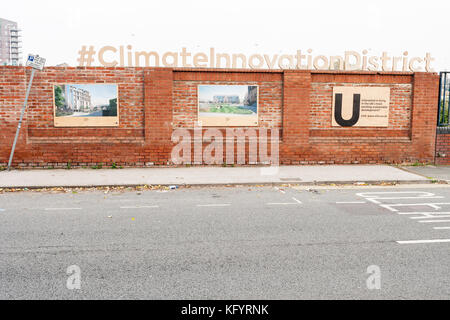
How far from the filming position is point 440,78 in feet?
44.3

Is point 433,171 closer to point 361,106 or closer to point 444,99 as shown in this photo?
point 444,99

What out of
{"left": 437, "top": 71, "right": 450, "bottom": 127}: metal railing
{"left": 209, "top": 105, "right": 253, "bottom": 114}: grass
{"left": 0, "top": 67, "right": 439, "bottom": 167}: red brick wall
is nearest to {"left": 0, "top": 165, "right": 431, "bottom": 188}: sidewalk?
{"left": 0, "top": 67, "right": 439, "bottom": 167}: red brick wall

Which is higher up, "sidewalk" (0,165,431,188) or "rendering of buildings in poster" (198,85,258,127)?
"rendering of buildings in poster" (198,85,258,127)

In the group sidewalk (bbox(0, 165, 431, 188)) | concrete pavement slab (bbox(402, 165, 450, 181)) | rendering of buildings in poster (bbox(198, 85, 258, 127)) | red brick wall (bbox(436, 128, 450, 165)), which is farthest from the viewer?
red brick wall (bbox(436, 128, 450, 165))

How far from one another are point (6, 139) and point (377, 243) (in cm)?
1157

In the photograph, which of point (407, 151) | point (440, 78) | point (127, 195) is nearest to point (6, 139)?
point (127, 195)

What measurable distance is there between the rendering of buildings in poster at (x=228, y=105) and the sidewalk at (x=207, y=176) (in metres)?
1.65

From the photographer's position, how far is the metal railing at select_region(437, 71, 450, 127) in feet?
44.3

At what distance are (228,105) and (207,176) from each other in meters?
3.07

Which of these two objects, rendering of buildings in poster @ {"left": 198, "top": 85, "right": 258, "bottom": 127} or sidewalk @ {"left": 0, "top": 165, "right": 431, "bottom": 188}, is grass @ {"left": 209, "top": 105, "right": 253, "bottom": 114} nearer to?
rendering of buildings in poster @ {"left": 198, "top": 85, "right": 258, "bottom": 127}

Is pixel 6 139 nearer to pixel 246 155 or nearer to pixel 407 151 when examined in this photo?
pixel 246 155

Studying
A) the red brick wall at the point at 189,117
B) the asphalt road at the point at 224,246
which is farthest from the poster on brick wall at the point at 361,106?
the asphalt road at the point at 224,246

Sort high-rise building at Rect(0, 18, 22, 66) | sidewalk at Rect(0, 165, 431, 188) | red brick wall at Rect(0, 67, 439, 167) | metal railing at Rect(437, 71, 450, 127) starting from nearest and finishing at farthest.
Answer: sidewalk at Rect(0, 165, 431, 188) < red brick wall at Rect(0, 67, 439, 167) < metal railing at Rect(437, 71, 450, 127) < high-rise building at Rect(0, 18, 22, 66)

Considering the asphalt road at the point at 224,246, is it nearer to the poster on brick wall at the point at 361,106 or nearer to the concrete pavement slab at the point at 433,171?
the concrete pavement slab at the point at 433,171
